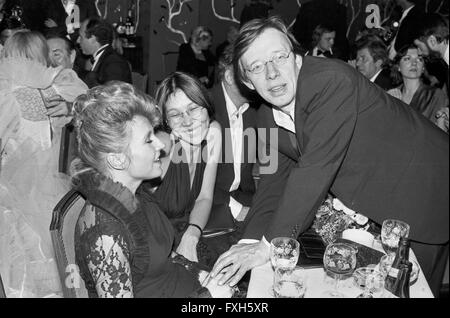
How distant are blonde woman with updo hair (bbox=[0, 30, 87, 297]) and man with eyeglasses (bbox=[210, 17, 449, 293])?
1.15 m

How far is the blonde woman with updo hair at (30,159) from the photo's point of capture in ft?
7.33

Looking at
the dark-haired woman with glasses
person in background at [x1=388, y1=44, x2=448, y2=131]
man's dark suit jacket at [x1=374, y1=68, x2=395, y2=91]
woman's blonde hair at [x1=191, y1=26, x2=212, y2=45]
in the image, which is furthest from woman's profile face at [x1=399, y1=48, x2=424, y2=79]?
woman's blonde hair at [x1=191, y1=26, x2=212, y2=45]

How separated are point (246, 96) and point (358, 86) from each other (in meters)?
1.02

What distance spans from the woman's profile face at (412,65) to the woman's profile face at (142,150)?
169 centimetres

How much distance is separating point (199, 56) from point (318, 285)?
4.28 metres

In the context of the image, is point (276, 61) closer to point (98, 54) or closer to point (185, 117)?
point (185, 117)

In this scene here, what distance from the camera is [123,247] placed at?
139 cm

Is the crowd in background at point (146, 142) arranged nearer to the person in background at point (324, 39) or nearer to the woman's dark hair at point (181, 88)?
the woman's dark hair at point (181, 88)

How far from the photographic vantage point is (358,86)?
1572mm

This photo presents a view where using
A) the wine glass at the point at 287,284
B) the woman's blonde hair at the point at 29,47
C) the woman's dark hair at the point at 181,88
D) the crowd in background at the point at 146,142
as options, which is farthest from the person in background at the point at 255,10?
the wine glass at the point at 287,284

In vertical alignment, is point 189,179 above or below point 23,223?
above
